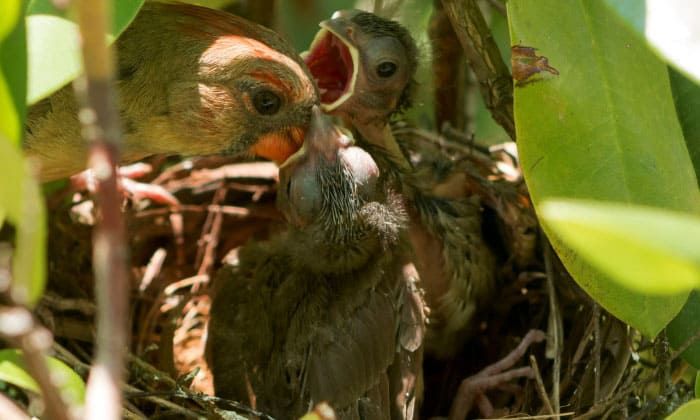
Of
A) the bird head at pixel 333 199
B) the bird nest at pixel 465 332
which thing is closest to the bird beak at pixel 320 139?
the bird head at pixel 333 199

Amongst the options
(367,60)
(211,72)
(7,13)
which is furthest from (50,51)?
(367,60)

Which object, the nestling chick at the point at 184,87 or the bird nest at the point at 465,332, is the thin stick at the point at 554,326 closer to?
the bird nest at the point at 465,332

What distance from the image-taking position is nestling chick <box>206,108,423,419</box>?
5.91 feet

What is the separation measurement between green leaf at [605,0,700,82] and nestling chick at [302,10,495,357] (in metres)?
1.01

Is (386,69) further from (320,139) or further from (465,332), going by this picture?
(465,332)

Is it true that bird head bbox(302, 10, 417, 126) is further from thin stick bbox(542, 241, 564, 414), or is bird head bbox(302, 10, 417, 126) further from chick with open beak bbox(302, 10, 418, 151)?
thin stick bbox(542, 241, 564, 414)

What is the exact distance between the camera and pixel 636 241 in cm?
67

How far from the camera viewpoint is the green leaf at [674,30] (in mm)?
1040

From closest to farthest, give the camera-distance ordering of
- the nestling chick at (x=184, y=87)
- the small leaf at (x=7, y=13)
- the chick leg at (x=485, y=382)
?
the small leaf at (x=7, y=13) → the nestling chick at (x=184, y=87) → the chick leg at (x=485, y=382)

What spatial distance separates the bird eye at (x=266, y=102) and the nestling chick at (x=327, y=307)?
0.29 feet

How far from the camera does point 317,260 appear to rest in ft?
6.29

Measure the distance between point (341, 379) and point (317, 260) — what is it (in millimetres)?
265

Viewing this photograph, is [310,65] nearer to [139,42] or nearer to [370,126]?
[370,126]

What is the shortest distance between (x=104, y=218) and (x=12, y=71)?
0.39m
